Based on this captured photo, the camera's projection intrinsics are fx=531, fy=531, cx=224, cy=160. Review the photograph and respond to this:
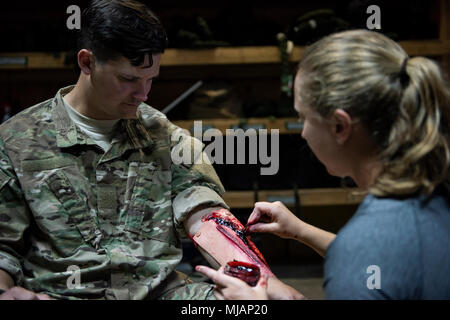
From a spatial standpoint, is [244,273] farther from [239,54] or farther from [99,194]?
[239,54]

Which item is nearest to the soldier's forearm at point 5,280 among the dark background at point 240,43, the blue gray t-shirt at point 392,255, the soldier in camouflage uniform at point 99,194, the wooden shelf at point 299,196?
the soldier in camouflage uniform at point 99,194

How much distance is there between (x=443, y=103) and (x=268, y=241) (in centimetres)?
210

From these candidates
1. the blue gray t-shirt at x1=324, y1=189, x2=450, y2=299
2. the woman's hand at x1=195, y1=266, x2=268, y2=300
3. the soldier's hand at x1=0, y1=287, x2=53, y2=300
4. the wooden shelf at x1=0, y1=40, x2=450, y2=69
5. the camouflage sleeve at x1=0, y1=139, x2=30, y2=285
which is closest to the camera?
the blue gray t-shirt at x1=324, y1=189, x2=450, y2=299

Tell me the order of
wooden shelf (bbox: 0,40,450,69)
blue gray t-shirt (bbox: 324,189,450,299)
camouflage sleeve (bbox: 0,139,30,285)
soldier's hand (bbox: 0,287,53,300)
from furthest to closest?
wooden shelf (bbox: 0,40,450,69) < camouflage sleeve (bbox: 0,139,30,285) < soldier's hand (bbox: 0,287,53,300) < blue gray t-shirt (bbox: 324,189,450,299)

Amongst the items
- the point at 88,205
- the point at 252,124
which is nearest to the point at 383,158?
the point at 88,205

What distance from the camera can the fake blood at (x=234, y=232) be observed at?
4.81 feet

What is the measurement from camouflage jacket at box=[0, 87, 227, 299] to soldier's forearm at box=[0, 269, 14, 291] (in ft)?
0.05

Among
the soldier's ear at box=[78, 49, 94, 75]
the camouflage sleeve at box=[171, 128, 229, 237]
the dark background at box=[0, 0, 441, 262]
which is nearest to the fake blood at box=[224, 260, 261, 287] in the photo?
the camouflage sleeve at box=[171, 128, 229, 237]

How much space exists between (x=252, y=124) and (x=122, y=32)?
1343mm

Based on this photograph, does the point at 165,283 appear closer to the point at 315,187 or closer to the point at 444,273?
the point at 444,273

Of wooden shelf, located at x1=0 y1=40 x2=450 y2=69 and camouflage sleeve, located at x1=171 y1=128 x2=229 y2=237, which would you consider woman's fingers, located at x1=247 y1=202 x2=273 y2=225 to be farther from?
wooden shelf, located at x1=0 y1=40 x2=450 y2=69

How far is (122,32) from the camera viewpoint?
1.39 m

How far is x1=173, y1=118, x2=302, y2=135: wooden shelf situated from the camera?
104 inches
